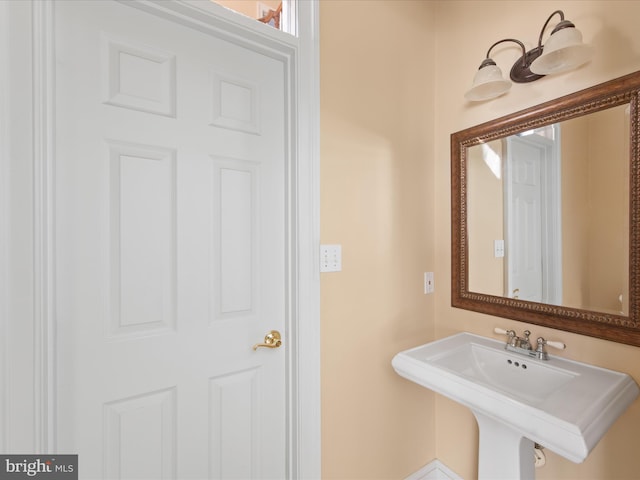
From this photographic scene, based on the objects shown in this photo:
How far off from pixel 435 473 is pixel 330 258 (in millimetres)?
1375

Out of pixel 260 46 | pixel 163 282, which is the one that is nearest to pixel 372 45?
pixel 260 46

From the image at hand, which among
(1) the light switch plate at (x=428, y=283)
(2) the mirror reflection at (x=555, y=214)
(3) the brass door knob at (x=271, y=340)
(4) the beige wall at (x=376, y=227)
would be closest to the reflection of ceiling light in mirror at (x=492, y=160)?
(2) the mirror reflection at (x=555, y=214)

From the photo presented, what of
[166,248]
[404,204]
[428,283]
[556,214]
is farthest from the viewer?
[428,283]

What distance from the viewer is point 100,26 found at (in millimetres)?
977

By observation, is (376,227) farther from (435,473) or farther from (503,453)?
(435,473)

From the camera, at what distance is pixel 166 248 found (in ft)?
3.57

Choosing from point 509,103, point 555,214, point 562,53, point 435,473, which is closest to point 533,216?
point 555,214

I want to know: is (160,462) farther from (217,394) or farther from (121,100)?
(121,100)

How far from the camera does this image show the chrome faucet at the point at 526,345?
130cm

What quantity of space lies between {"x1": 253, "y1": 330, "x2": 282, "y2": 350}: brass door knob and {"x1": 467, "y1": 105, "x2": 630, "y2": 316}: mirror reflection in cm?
99

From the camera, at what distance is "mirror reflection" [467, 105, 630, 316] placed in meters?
1.16

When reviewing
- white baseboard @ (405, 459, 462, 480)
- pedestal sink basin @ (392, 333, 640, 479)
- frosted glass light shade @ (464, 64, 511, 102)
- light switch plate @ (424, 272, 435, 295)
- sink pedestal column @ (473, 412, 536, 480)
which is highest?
frosted glass light shade @ (464, 64, 511, 102)

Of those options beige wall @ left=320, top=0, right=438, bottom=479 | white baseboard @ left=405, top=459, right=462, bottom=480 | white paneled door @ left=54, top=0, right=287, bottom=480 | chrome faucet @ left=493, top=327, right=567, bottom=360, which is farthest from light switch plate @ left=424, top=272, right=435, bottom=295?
white baseboard @ left=405, top=459, right=462, bottom=480

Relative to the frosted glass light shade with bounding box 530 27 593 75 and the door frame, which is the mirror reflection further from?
the door frame
